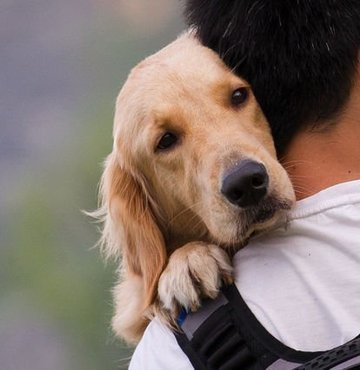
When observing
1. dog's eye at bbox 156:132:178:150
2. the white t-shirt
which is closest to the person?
the white t-shirt

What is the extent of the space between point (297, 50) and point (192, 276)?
0.59 metres

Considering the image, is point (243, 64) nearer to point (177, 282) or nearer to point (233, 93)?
point (233, 93)

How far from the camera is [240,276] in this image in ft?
6.73

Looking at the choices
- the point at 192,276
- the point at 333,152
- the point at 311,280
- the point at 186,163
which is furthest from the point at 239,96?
the point at 311,280

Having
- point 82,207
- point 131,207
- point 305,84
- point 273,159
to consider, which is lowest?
point 82,207

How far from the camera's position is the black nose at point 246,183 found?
208cm

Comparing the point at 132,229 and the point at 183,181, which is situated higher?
the point at 183,181

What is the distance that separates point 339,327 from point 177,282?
0.56 metres

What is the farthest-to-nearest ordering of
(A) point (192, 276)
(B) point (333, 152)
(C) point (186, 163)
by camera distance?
(C) point (186, 163) → (A) point (192, 276) → (B) point (333, 152)

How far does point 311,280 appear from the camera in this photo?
1.89m

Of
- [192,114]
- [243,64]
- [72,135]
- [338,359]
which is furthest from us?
[72,135]

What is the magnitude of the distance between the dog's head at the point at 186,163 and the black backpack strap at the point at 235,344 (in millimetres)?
264

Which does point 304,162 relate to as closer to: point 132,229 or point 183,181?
point 183,181

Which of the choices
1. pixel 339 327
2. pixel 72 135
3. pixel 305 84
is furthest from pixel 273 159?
pixel 72 135
